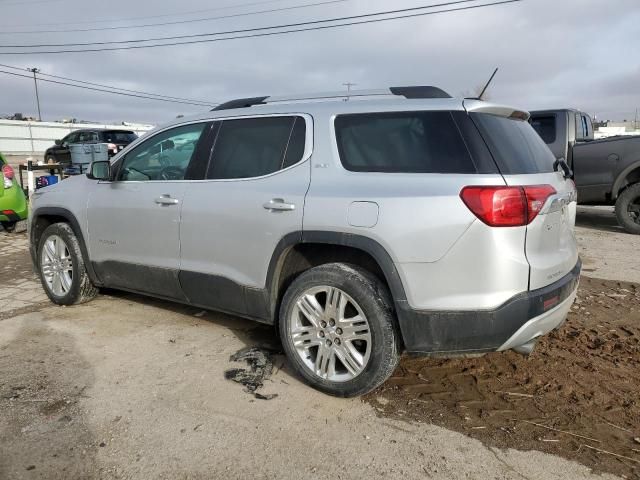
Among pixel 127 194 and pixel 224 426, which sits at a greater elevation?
pixel 127 194

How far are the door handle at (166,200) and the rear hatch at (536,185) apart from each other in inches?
87.4

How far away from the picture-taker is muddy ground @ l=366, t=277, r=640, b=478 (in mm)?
2777

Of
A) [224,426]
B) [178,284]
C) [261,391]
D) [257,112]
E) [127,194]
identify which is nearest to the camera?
[224,426]

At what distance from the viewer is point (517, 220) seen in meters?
2.76

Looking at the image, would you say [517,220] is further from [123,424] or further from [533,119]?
[533,119]

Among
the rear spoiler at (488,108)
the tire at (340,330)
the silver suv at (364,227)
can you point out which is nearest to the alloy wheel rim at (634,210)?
the silver suv at (364,227)

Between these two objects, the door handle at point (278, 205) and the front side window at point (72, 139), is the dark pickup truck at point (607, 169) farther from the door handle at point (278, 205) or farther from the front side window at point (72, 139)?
the front side window at point (72, 139)

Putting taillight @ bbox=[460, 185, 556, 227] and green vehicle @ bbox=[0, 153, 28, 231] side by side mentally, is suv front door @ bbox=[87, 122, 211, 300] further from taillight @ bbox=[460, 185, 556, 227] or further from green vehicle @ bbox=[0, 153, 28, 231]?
green vehicle @ bbox=[0, 153, 28, 231]

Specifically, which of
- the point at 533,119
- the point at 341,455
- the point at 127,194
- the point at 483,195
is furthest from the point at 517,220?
the point at 533,119

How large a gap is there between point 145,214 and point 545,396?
318 centimetres

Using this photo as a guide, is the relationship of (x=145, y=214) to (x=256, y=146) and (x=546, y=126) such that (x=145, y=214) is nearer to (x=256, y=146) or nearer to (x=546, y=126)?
(x=256, y=146)

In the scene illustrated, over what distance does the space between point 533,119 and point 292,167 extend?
7.60 meters

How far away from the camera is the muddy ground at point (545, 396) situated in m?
2.78

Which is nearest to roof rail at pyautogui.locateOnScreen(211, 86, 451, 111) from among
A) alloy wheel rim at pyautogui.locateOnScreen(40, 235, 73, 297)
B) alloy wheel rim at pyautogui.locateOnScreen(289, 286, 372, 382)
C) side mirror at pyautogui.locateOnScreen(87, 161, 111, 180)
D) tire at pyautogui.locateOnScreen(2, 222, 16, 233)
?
side mirror at pyautogui.locateOnScreen(87, 161, 111, 180)
